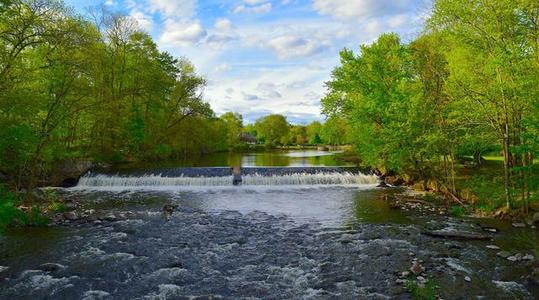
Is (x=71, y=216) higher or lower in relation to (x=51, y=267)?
higher

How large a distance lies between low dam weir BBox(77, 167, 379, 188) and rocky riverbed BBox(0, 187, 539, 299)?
9.20 meters

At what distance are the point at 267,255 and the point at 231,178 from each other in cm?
1761

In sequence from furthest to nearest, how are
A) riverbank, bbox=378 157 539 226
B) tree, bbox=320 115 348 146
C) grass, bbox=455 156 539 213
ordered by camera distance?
tree, bbox=320 115 348 146 → grass, bbox=455 156 539 213 → riverbank, bbox=378 157 539 226

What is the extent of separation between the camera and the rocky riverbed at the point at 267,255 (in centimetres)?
984

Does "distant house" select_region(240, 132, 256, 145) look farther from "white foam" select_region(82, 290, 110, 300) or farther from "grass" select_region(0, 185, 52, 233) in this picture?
"white foam" select_region(82, 290, 110, 300)

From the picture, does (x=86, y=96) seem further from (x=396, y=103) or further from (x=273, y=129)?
(x=273, y=129)

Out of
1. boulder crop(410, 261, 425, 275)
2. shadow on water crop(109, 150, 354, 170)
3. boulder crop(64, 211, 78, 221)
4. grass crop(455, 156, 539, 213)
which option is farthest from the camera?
shadow on water crop(109, 150, 354, 170)

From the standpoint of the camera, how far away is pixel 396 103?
2344 centimetres

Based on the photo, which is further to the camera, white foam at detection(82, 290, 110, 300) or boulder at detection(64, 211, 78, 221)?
boulder at detection(64, 211, 78, 221)

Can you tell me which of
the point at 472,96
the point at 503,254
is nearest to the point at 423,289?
the point at 503,254

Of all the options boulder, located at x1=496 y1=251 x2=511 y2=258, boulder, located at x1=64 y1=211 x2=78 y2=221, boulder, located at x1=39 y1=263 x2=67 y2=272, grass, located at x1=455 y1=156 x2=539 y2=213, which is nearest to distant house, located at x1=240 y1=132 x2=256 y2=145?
grass, located at x1=455 y1=156 x2=539 y2=213

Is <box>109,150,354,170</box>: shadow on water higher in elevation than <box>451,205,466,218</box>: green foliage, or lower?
higher

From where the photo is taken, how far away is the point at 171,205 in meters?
21.2

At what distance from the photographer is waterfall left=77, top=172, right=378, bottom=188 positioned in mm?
29578
